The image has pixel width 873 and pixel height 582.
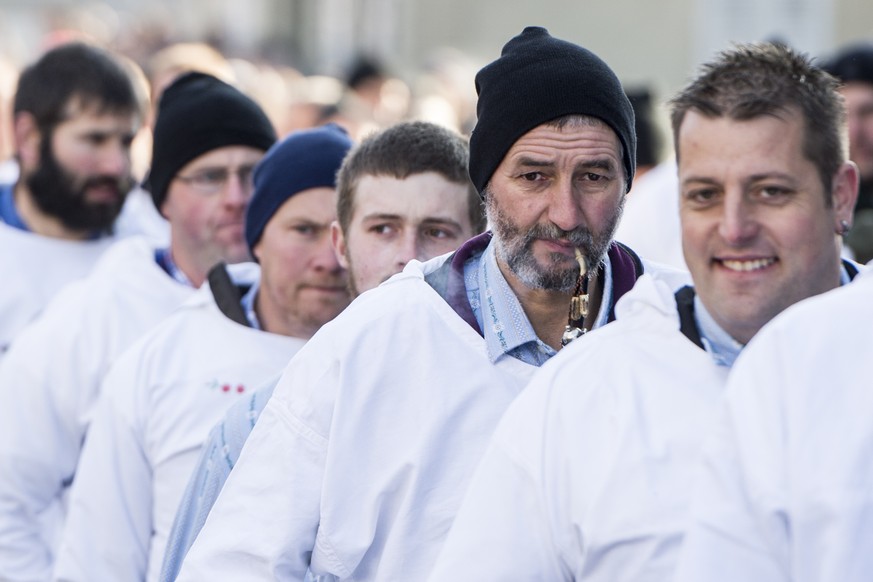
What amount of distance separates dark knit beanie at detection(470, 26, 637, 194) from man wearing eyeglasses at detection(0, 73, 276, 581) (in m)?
2.05

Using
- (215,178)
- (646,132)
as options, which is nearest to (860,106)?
(646,132)

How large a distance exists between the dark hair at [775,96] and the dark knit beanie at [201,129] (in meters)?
2.76

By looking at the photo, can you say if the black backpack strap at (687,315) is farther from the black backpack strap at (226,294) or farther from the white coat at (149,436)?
the black backpack strap at (226,294)

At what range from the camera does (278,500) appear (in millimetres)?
3467

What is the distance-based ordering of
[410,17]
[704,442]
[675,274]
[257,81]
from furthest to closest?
[410,17] → [257,81] → [675,274] → [704,442]

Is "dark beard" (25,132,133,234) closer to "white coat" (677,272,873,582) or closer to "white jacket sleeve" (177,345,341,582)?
"white jacket sleeve" (177,345,341,582)

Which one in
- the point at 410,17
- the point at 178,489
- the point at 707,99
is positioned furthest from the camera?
the point at 410,17

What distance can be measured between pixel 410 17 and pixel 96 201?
57.1 feet

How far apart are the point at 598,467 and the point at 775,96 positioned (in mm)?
795

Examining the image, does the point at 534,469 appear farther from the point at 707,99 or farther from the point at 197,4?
the point at 197,4

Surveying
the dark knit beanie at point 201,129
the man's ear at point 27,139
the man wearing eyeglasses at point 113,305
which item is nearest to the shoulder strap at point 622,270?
the man wearing eyeglasses at point 113,305

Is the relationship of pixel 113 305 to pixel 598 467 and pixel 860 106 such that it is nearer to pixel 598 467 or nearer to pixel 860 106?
pixel 598 467

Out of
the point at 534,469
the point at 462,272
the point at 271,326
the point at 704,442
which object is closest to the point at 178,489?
the point at 271,326

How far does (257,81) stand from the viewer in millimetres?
12164
